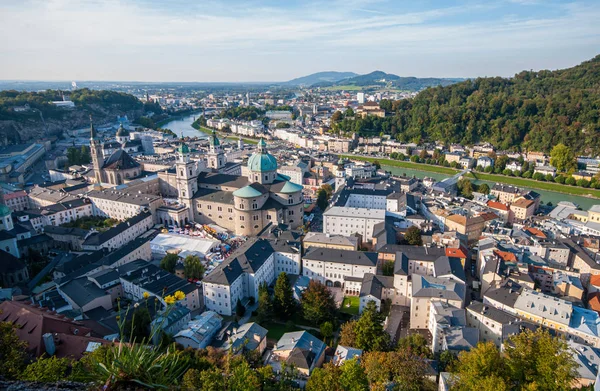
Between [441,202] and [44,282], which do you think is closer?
[44,282]

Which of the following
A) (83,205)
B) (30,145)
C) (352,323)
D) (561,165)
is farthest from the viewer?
(30,145)

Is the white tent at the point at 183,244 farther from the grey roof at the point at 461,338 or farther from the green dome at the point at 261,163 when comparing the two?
the grey roof at the point at 461,338

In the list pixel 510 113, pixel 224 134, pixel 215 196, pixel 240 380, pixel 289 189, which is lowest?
pixel 224 134

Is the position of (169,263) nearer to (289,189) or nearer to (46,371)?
(289,189)

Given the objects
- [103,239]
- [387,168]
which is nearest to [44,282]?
[103,239]

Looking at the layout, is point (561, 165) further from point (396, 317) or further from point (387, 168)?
point (396, 317)

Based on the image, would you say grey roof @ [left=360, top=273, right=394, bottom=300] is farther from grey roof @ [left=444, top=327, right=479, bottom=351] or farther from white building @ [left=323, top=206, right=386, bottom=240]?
white building @ [left=323, top=206, right=386, bottom=240]

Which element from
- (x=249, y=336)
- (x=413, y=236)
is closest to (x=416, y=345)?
(x=249, y=336)
